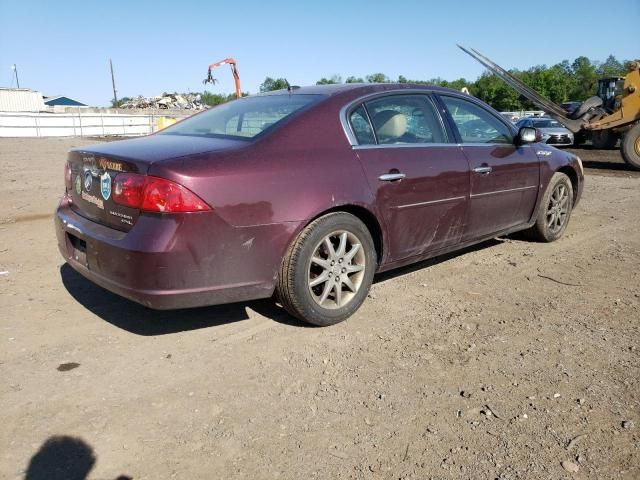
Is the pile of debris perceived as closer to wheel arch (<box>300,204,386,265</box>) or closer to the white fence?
the white fence

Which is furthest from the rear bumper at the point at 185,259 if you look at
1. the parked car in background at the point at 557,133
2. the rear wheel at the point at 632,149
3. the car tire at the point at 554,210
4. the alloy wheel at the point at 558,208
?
the parked car in background at the point at 557,133

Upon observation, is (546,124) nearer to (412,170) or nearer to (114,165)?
(412,170)

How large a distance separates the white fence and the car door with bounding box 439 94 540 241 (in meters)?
21.8

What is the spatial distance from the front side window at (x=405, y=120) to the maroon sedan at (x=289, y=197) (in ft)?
0.04

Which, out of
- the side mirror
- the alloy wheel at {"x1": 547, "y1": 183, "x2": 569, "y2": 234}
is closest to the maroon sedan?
the side mirror

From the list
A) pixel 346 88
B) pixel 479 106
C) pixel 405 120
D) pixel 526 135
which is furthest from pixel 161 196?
pixel 526 135

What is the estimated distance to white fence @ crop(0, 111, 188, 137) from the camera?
2578 centimetres

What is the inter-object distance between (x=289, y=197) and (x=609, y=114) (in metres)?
15.6

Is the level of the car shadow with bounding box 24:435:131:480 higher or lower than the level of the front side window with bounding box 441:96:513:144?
lower

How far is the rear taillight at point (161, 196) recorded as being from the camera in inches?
109

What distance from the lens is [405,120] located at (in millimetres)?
3957

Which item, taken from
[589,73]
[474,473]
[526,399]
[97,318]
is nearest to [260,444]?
[474,473]

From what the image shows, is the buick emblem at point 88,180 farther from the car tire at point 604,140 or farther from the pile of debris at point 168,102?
the pile of debris at point 168,102

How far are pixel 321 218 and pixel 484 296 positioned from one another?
1.54 meters
